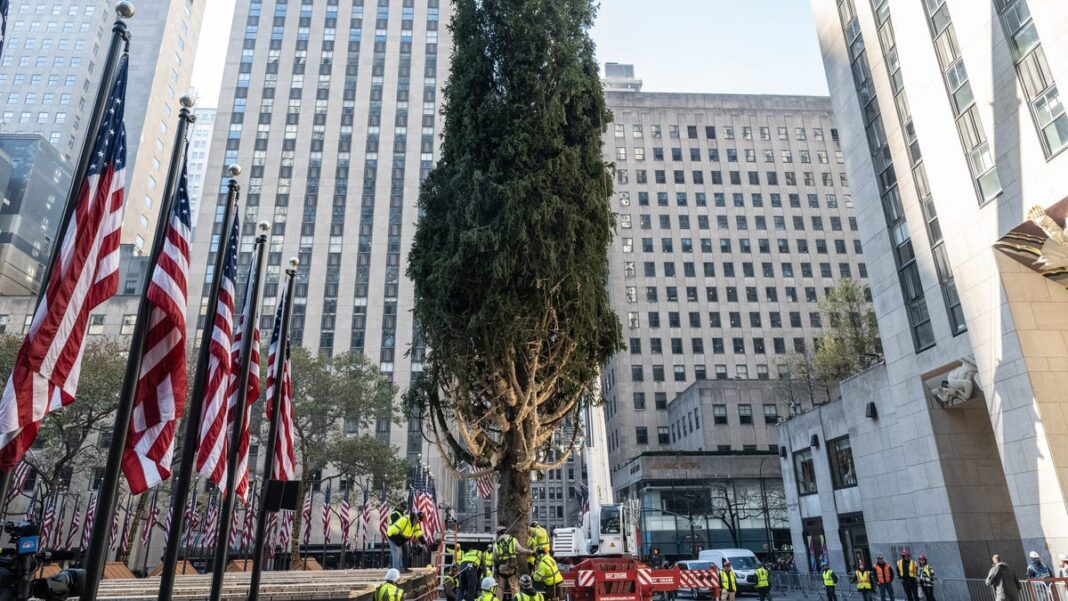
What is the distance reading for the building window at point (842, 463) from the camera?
33062mm

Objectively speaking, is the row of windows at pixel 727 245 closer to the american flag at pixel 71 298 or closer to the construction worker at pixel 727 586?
the construction worker at pixel 727 586

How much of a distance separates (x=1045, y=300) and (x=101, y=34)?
131 meters

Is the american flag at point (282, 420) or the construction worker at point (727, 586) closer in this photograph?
the american flag at point (282, 420)

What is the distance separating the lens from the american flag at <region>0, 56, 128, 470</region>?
21.5ft

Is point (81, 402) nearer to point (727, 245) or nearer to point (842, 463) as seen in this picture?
point (842, 463)

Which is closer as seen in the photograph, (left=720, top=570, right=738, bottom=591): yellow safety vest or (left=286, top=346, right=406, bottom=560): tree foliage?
(left=720, top=570, right=738, bottom=591): yellow safety vest

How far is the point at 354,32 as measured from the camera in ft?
305

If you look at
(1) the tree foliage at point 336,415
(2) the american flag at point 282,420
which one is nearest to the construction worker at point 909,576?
(2) the american flag at point 282,420

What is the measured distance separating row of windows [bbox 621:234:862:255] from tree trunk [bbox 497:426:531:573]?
217 feet

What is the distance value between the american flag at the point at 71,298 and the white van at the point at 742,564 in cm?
2842

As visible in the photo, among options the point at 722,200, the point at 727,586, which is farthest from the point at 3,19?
the point at 722,200

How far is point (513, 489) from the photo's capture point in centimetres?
1853

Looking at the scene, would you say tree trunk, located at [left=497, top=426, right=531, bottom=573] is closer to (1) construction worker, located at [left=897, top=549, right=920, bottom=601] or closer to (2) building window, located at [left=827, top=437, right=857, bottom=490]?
(1) construction worker, located at [left=897, top=549, right=920, bottom=601]

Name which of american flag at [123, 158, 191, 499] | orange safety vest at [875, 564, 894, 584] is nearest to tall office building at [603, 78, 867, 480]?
orange safety vest at [875, 564, 894, 584]
